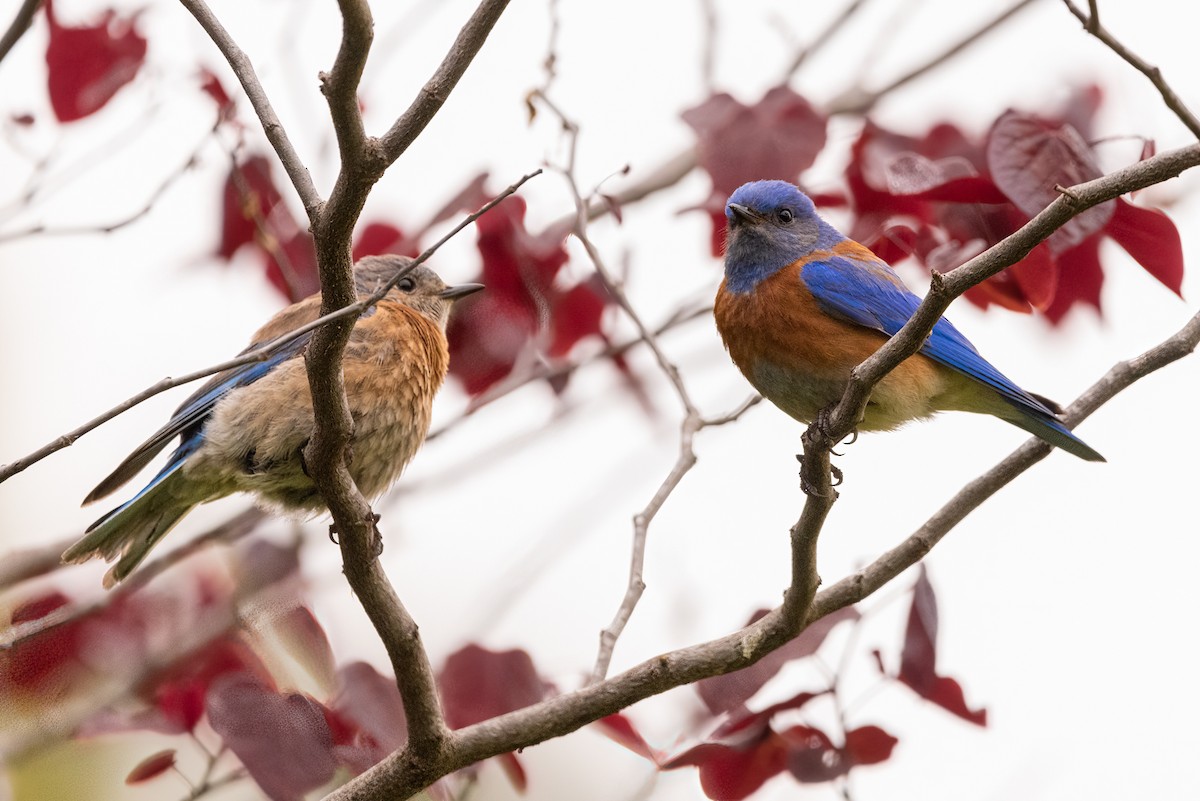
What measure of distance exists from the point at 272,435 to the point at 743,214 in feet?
6.36

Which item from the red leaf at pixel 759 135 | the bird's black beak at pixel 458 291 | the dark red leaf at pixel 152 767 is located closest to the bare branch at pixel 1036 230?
the red leaf at pixel 759 135

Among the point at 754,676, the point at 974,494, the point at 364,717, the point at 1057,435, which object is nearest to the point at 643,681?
the point at 754,676

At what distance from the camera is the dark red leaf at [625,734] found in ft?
11.6

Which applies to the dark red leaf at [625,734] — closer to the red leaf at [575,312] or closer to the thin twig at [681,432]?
the thin twig at [681,432]

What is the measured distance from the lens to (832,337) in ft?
14.1

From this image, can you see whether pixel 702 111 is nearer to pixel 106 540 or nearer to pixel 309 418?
pixel 309 418

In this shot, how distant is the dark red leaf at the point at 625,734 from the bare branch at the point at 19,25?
2.48m

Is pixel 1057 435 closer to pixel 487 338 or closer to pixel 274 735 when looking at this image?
pixel 487 338

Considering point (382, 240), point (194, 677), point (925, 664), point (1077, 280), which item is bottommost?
point (925, 664)

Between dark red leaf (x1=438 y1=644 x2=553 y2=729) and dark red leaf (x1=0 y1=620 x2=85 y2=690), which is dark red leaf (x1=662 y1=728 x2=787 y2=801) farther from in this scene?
dark red leaf (x1=0 y1=620 x2=85 y2=690)

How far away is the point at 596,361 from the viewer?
4.92 meters

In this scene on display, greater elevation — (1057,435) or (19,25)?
(19,25)

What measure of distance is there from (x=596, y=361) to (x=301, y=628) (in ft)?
5.53

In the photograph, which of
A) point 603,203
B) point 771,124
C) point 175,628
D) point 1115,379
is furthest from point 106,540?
point 1115,379
